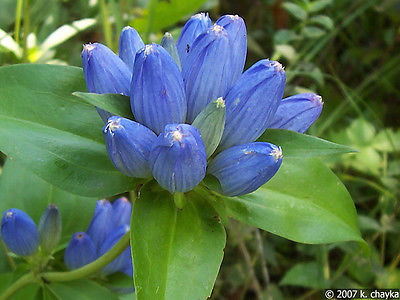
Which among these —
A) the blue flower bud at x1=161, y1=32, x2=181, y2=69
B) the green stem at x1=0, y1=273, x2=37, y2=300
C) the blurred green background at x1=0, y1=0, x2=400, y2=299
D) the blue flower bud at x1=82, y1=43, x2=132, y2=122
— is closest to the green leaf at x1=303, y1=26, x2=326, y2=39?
the blurred green background at x1=0, y1=0, x2=400, y2=299

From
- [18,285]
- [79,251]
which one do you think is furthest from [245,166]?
[18,285]

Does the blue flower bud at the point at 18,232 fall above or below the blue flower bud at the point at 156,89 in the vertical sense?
below

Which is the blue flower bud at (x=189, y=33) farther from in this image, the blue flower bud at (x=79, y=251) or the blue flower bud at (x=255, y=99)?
the blue flower bud at (x=79, y=251)

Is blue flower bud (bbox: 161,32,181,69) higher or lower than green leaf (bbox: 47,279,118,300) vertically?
higher

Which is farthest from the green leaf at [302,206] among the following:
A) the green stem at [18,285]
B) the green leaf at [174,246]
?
the green stem at [18,285]

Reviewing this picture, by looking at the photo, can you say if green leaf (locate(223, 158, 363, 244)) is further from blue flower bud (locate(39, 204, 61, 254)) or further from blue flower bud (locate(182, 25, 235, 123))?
blue flower bud (locate(39, 204, 61, 254))

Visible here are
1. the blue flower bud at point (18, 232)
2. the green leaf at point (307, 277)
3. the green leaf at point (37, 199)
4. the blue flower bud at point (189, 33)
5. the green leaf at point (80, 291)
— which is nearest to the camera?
the blue flower bud at point (189, 33)

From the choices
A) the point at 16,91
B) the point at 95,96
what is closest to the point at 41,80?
the point at 16,91
